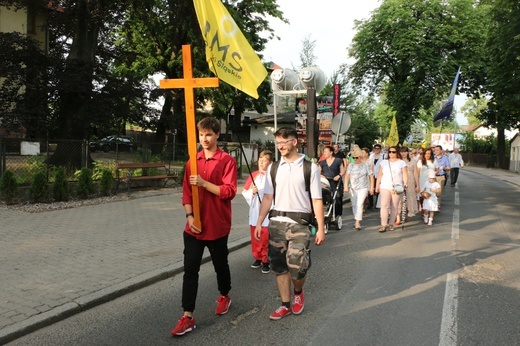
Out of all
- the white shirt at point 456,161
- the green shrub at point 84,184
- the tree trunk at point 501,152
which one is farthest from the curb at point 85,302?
the tree trunk at point 501,152

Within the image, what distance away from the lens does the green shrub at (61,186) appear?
11.6 meters

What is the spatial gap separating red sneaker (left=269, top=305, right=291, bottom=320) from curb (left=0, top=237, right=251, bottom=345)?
1.86 m

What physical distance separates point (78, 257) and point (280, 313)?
11.4 ft

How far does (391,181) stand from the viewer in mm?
9352

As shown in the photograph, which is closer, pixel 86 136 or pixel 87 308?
pixel 87 308

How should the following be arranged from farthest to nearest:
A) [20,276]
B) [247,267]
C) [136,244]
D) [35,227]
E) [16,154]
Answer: [16,154]
[35,227]
[136,244]
[247,267]
[20,276]

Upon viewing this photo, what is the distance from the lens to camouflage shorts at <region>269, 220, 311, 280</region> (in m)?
4.18

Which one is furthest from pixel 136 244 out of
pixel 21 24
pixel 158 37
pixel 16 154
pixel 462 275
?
Result: pixel 21 24

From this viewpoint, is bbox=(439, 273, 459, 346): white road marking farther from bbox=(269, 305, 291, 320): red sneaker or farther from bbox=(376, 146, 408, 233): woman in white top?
bbox=(376, 146, 408, 233): woman in white top

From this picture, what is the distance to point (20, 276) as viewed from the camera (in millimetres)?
5426

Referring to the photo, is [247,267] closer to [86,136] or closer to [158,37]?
[86,136]

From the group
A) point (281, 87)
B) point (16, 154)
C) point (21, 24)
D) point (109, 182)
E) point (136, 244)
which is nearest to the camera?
point (136, 244)

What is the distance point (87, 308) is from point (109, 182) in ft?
29.3

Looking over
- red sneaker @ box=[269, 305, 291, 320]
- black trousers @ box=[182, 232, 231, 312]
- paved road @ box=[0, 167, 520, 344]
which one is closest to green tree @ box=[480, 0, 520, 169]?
paved road @ box=[0, 167, 520, 344]
